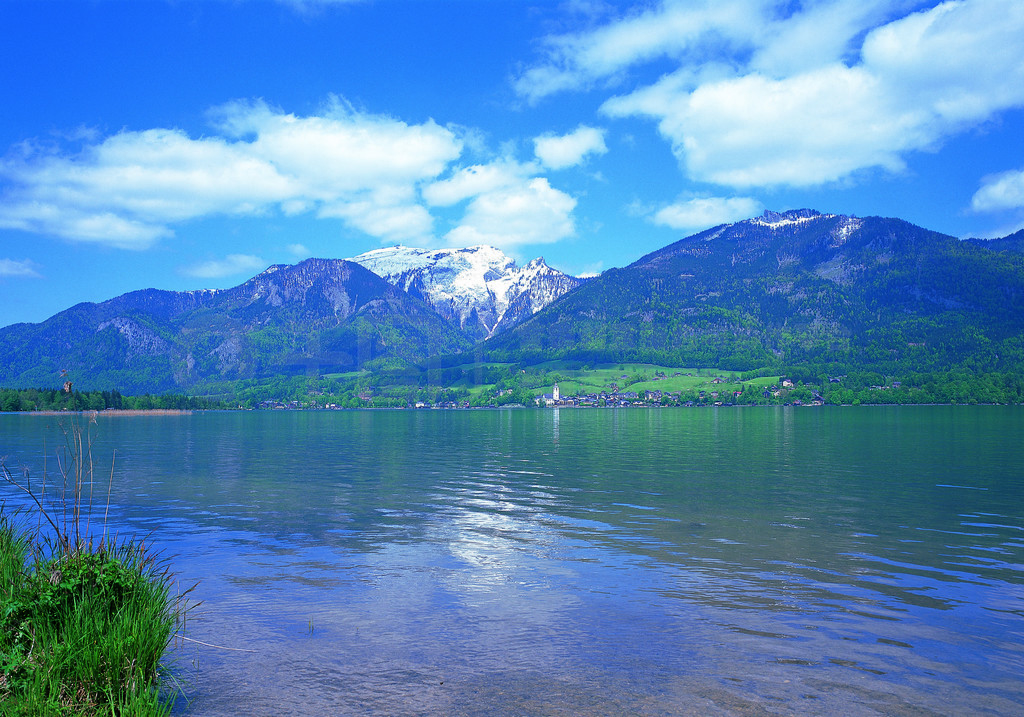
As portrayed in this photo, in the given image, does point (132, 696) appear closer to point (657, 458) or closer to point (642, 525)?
point (642, 525)

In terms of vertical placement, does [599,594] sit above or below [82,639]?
below

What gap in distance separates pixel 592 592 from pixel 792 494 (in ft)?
79.6

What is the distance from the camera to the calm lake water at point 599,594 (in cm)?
1144

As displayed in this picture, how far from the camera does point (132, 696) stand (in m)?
8.96

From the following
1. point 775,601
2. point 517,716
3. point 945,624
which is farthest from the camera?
point 775,601

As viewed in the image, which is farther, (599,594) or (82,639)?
(599,594)

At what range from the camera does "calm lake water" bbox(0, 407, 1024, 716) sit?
37.5 feet

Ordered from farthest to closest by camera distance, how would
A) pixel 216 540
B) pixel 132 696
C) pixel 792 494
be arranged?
pixel 792 494
pixel 216 540
pixel 132 696

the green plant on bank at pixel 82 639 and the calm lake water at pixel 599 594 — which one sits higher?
the green plant on bank at pixel 82 639

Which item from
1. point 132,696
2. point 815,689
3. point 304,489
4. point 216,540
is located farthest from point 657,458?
point 132,696

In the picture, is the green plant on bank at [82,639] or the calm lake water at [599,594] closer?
the green plant on bank at [82,639]

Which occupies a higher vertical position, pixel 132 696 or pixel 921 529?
pixel 132 696

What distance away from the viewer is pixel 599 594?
17.8 metres

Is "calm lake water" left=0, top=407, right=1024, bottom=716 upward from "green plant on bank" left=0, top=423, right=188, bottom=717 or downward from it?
downward
